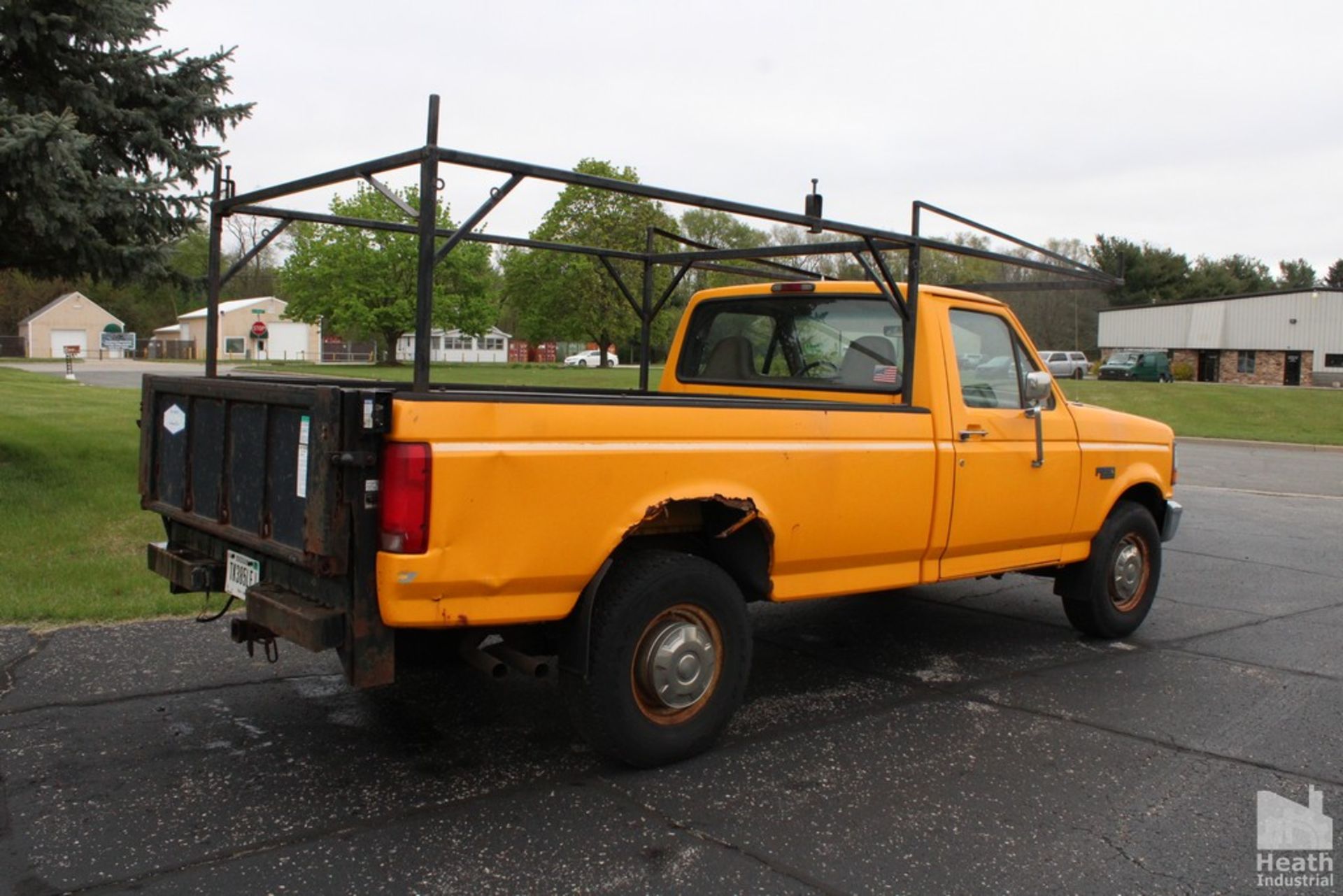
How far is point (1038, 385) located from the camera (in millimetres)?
5656

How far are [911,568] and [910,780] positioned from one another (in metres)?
1.25

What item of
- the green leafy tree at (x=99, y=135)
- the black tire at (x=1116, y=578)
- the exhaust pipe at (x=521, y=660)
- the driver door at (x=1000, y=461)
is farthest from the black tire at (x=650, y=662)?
the green leafy tree at (x=99, y=135)

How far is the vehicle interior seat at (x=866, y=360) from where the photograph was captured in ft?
18.3

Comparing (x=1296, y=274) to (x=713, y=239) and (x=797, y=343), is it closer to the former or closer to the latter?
(x=713, y=239)

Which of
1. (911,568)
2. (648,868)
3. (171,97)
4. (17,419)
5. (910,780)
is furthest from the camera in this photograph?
(17,419)

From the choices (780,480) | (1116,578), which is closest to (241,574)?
(780,480)

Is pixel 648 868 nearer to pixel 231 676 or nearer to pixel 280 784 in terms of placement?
pixel 280 784

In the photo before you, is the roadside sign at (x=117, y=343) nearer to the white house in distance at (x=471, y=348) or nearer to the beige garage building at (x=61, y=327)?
the beige garage building at (x=61, y=327)

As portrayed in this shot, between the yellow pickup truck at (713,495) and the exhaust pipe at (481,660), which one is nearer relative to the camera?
the yellow pickup truck at (713,495)

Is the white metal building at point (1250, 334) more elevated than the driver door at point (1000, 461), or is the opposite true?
the white metal building at point (1250, 334)

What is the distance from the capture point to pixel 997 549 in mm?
5730

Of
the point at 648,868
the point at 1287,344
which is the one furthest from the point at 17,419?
the point at 1287,344

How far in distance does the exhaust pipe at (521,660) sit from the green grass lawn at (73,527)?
3174mm

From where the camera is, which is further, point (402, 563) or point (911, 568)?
point (911, 568)
